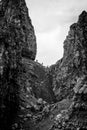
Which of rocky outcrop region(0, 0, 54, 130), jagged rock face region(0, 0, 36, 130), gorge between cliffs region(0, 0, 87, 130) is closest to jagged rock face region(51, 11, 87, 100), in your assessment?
gorge between cliffs region(0, 0, 87, 130)

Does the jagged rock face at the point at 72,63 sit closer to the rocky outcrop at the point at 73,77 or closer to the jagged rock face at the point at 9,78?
the rocky outcrop at the point at 73,77

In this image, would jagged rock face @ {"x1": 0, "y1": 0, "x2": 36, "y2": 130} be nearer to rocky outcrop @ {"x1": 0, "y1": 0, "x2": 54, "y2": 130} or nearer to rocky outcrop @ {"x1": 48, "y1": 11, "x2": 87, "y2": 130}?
rocky outcrop @ {"x1": 0, "y1": 0, "x2": 54, "y2": 130}

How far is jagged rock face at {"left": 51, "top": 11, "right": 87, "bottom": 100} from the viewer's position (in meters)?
90.7

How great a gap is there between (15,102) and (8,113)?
561 centimetres

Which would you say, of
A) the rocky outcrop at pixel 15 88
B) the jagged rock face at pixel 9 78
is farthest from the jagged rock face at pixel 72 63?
the jagged rock face at pixel 9 78

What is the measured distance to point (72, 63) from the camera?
97.7m

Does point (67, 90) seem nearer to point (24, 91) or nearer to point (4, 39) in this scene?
point (24, 91)

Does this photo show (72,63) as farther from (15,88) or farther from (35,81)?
(15,88)

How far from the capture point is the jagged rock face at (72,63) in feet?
297

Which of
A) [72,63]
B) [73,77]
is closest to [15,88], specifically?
[73,77]

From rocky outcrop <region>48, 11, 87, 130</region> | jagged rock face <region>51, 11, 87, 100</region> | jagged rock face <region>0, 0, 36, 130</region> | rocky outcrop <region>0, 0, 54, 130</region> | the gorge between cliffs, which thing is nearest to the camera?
rocky outcrop <region>48, 11, 87, 130</region>

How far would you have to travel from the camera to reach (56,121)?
55281 millimetres

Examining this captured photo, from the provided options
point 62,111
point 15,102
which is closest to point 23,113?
point 15,102

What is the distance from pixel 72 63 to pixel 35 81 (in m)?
16.2
